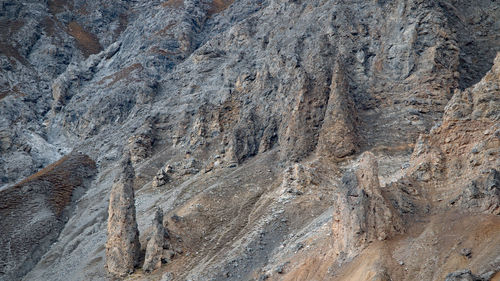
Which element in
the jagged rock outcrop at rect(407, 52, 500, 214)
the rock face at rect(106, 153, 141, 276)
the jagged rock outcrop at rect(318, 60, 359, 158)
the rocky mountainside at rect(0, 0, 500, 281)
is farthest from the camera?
the jagged rock outcrop at rect(318, 60, 359, 158)

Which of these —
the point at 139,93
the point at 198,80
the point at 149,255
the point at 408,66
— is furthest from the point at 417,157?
the point at 139,93

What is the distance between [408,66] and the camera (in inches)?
2148

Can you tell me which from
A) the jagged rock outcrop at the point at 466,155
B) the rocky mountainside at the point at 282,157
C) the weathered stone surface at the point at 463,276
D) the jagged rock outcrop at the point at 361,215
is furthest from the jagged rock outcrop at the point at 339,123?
the weathered stone surface at the point at 463,276

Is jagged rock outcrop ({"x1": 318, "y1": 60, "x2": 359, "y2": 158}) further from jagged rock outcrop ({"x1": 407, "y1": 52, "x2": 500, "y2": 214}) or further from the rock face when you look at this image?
the rock face

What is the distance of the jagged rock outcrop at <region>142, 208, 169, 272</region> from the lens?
128 feet

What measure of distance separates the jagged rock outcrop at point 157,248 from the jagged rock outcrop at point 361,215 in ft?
57.3

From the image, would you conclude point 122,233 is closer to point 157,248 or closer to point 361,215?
point 157,248

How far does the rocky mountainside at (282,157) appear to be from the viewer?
86.0 feet

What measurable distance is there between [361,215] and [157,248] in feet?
65.1

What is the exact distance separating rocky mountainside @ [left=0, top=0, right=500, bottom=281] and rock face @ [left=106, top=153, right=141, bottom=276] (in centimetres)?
15

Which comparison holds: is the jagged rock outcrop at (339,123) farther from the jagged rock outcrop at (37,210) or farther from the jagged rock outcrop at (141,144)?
the jagged rock outcrop at (141,144)

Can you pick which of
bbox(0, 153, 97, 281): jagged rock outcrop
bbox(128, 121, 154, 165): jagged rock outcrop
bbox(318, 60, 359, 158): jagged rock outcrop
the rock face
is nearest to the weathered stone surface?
the rock face

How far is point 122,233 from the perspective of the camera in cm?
4169

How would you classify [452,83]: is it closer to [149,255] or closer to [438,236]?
[438,236]
